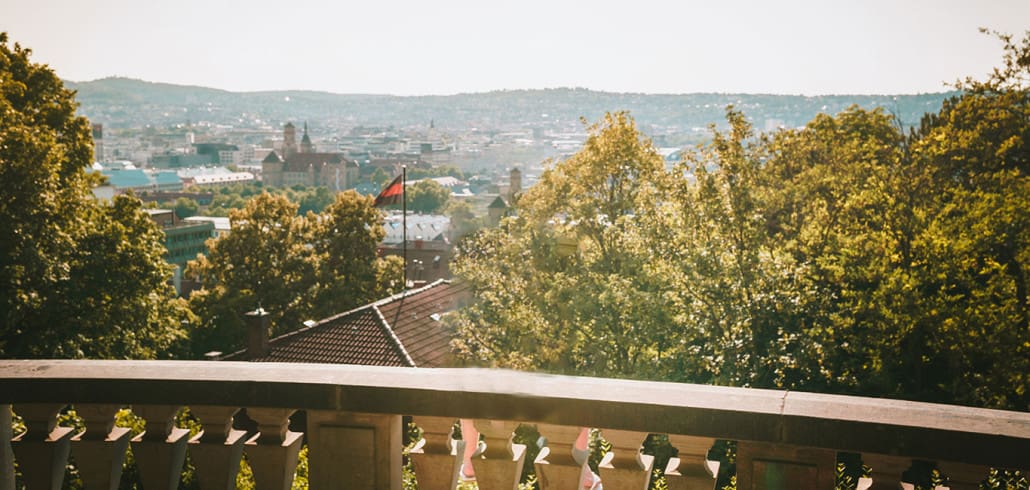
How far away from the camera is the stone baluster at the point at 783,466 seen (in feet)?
8.27

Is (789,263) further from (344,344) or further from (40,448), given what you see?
(40,448)

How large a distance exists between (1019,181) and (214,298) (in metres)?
29.8

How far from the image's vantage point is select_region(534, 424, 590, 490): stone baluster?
2.71 metres

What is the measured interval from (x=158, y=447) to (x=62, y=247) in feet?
57.3

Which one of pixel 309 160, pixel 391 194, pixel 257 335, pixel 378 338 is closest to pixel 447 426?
pixel 378 338

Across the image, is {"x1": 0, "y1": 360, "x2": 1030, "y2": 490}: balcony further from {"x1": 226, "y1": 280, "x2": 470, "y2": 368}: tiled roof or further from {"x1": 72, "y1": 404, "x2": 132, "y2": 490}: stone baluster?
{"x1": 226, "y1": 280, "x2": 470, "y2": 368}: tiled roof

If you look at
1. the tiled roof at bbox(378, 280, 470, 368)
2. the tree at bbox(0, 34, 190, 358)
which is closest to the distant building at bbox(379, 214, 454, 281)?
the tiled roof at bbox(378, 280, 470, 368)

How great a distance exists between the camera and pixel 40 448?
3002mm

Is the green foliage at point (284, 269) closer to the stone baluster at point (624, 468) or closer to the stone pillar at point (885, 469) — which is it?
the stone baluster at point (624, 468)

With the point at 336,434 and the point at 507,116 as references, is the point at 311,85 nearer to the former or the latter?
the point at 507,116

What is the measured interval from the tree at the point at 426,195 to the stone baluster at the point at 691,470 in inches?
3294

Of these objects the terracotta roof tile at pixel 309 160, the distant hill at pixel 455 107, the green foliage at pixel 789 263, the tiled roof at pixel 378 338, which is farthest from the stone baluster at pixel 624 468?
A: the terracotta roof tile at pixel 309 160

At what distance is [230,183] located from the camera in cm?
16888

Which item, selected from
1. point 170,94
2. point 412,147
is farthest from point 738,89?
point 170,94
